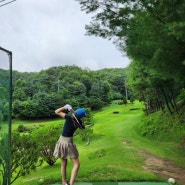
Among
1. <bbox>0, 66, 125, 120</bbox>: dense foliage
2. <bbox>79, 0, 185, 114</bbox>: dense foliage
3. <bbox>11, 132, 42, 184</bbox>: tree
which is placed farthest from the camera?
<bbox>0, 66, 125, 120</bbox>: dense foliage


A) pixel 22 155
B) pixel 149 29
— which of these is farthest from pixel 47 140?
pixel 149 29

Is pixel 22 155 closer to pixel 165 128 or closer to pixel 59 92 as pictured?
pixel 165 128

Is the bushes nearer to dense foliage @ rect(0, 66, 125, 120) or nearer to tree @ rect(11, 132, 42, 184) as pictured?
tree @ rect(11, 132, 42, 184)

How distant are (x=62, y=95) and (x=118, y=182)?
52.0 m

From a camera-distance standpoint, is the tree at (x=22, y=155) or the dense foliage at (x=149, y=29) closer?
the dense foliage at (x=149, y=29)

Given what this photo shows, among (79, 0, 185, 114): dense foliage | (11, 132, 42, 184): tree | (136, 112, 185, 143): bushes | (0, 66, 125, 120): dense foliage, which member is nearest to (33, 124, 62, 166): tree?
(11, 132, 42, 184): tree

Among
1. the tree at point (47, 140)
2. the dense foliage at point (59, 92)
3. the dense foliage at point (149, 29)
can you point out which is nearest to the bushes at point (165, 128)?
the tree at point (47, 140)

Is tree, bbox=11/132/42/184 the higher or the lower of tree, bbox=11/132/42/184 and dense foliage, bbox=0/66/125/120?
the lower

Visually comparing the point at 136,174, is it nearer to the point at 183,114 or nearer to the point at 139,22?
the point at 139,22

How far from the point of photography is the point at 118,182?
247 inches

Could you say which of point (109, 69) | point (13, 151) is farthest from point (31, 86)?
point (13, 151)

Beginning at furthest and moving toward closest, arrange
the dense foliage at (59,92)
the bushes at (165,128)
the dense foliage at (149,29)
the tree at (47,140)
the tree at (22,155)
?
the dense foliage at (59,92) → the bushes at (165,128) → the tree at (47,140) → the tree at (22,155) → the dense foliage at (149,29)

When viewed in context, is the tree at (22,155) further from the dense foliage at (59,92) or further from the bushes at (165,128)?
the dense foliage at (59,92)

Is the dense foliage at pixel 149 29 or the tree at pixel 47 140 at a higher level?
the dense foliage at pixel 149 29
